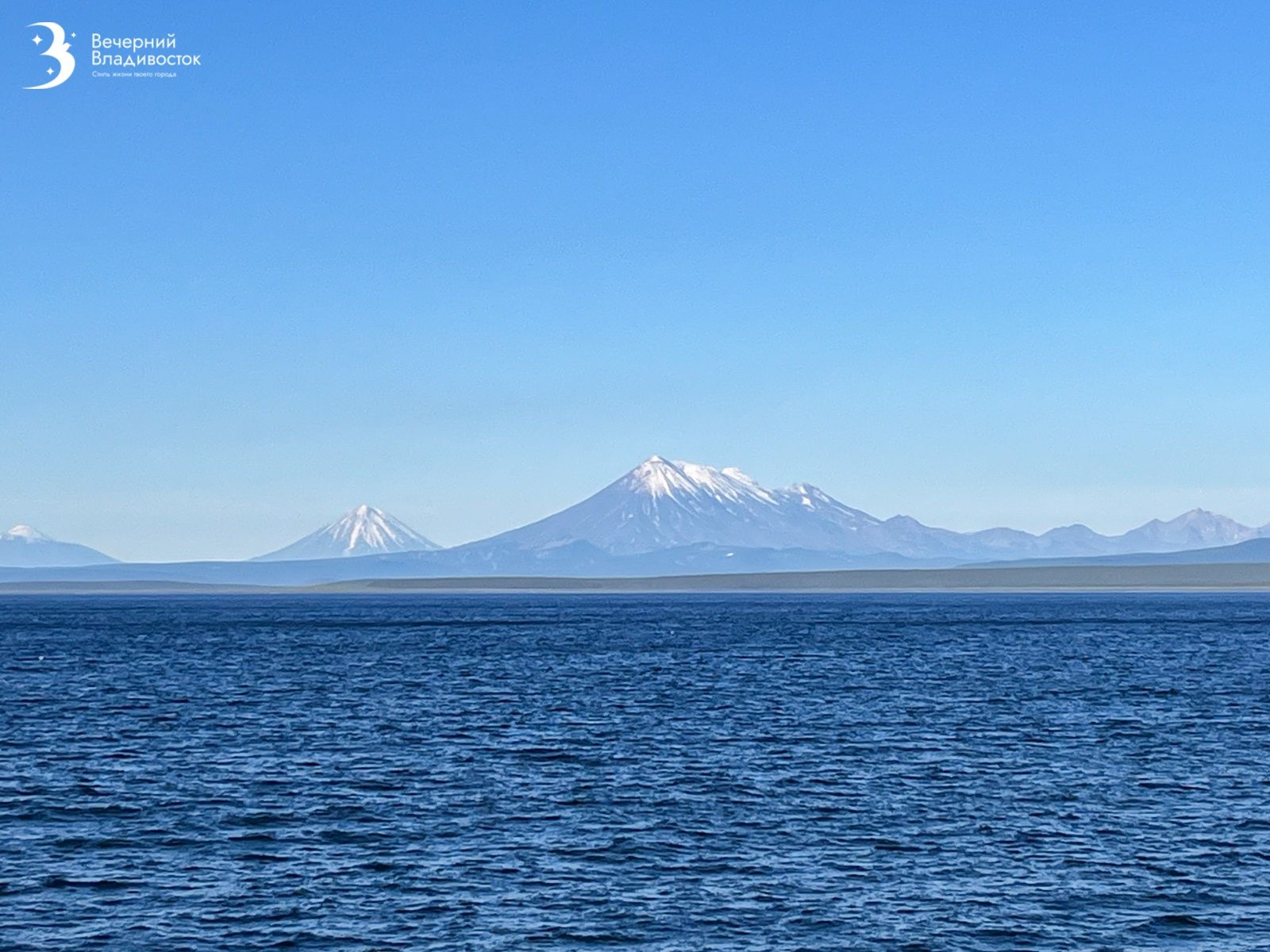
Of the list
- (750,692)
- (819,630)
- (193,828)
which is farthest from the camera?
(819,630)

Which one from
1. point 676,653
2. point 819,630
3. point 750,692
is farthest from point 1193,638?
point 750,692

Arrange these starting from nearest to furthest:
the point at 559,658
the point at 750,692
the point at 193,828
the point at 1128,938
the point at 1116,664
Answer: the point at 1128,938, the point at 193,828, the point at 750,692, the point at 1116,664, the point at 559,658

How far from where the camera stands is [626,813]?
3853 centimetres

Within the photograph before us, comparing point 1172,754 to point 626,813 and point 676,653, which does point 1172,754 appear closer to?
point 626,813

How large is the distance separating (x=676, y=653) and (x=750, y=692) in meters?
32.3

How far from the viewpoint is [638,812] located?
38781mm

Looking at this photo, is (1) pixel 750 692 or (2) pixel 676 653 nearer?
(1) pixel 750 692

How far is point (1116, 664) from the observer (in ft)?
297

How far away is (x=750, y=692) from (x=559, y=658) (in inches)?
1152

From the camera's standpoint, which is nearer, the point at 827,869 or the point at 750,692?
the point at 827,869

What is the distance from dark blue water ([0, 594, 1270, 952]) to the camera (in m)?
28.4

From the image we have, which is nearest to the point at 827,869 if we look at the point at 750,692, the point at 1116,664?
the point at 750,692

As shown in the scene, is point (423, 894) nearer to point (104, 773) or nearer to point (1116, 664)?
point (104, 773)

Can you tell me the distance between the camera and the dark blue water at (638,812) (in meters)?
28.4
